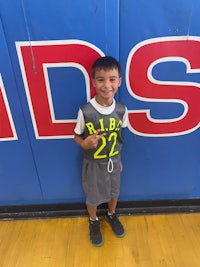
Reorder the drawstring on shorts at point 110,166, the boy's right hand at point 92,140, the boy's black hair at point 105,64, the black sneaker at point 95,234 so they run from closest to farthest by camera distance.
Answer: the boy's black hair at point 105,64 < the boy's right hand at point 92,140 < the drawstring on shorts at point 110,166 < the black sneaker at point 95,234

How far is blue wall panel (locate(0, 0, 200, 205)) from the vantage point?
0.96 meters

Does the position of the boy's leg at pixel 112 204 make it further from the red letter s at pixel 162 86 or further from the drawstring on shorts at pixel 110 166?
the red letter s at pixel 162 86

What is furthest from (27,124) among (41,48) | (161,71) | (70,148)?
(161,71)

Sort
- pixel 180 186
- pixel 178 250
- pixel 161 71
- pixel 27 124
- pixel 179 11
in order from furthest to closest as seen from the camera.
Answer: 1. pixel 180 186
2. pixel 178 250
3. pixel 27 124
4. pixel 161 71
5. pixel 179 11

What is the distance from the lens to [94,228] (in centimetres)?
141

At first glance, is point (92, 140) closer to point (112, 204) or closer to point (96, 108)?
point (96, 108)

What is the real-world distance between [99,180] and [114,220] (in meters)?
0.38

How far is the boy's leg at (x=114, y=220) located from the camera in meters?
1.40

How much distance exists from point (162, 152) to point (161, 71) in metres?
0.47

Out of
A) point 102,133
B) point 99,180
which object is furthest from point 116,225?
point 102,133

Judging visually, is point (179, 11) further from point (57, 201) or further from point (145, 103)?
point (57, 201)

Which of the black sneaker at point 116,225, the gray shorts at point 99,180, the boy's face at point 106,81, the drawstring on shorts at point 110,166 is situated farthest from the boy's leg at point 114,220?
the boy's face at point 106,81

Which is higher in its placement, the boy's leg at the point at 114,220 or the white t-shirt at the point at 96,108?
the white t-shirt at the point at 96,108

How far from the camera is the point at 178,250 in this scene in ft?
4.32
